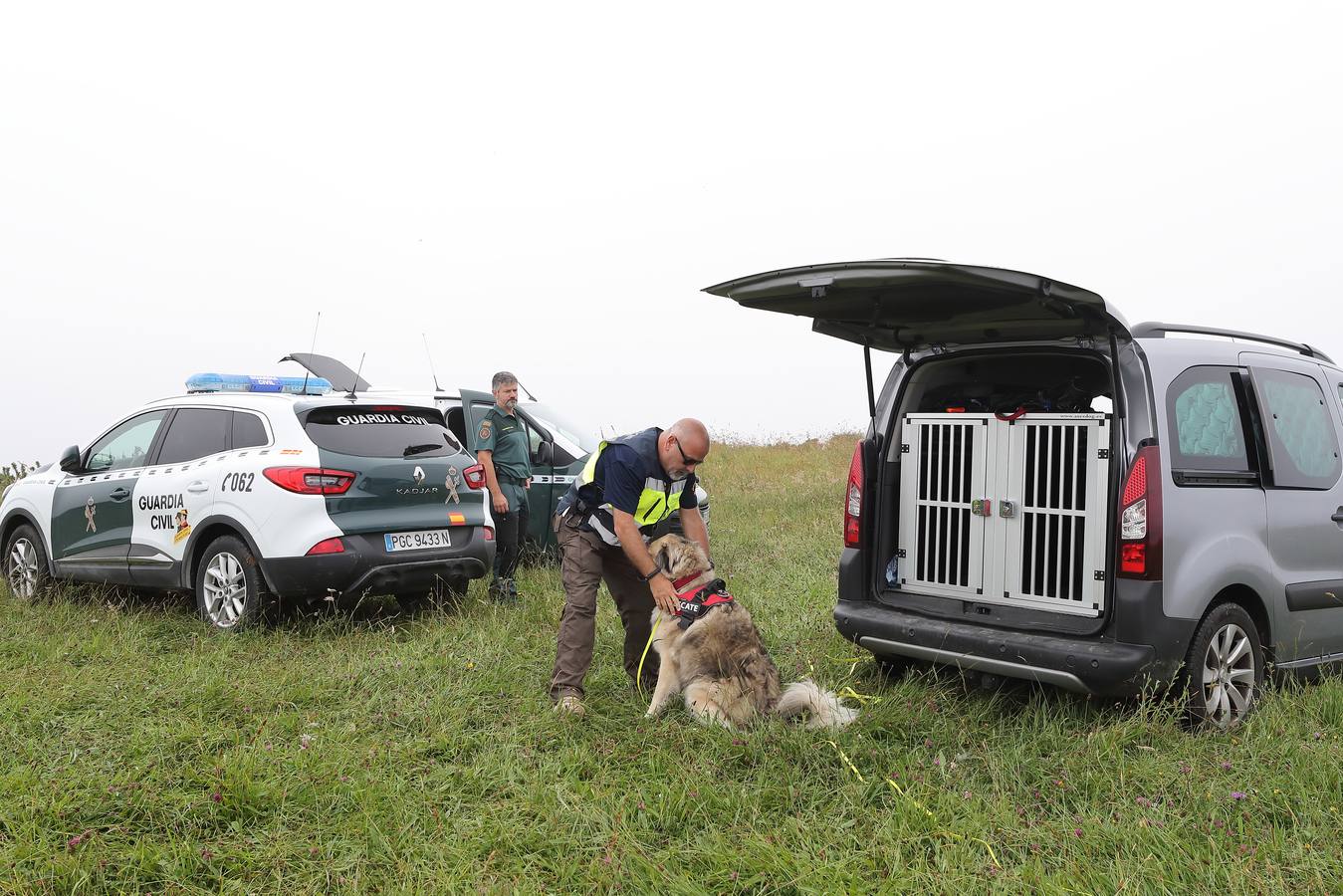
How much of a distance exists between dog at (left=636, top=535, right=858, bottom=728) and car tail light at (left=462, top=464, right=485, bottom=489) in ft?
8.67

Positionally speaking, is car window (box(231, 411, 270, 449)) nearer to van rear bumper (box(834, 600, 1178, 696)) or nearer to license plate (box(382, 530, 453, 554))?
license plate (box(382, 530, 453, 554))

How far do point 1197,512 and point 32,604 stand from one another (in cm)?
809

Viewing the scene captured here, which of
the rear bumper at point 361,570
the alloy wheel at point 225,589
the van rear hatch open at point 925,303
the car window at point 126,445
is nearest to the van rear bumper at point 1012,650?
the van rear hatch open at point 925,303

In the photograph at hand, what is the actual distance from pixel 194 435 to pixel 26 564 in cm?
266

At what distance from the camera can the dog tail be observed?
160 inches

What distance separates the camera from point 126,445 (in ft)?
23.9

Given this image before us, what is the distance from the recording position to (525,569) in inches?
323

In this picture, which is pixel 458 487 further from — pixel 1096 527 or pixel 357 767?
pixel 1096 527

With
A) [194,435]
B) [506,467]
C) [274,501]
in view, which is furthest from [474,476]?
[194,435]

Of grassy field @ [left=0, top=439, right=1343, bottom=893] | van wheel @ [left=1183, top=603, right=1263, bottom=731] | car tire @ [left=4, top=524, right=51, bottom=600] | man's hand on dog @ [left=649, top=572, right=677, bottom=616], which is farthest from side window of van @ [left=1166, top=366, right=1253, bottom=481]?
car tire @ [left=4, top=524, right=51, bottom=600]

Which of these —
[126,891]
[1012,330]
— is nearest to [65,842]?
[126,891]

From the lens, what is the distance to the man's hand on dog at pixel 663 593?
4328 mm

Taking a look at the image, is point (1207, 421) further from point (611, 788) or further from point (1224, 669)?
point (611, 788)

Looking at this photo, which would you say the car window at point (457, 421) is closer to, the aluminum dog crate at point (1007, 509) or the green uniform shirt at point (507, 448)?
the green uniform shirt at point (507, 448)
